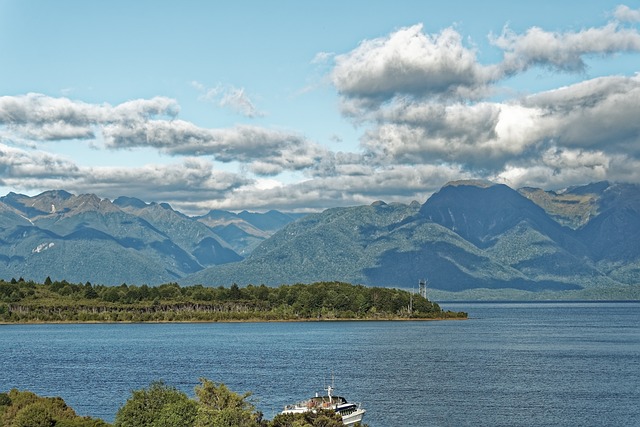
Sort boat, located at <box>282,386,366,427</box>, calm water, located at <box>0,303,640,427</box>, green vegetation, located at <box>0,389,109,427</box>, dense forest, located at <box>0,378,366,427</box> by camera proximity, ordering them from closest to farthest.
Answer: dense forest, located at <box>0,378,366,427</box>
green vegetation, located at <box>0,389,109,427</box>
boat, located at <box>282,386,366,427</box>
calm water, located at <box>0,303,640,427</box>

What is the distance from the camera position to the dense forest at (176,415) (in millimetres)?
76000

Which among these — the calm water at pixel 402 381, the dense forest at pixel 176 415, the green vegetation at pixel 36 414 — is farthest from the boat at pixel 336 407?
the green vegetation at pixel 36 414

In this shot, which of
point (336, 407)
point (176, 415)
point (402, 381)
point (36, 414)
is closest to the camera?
point (36, 414)

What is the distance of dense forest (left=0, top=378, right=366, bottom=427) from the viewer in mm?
76000

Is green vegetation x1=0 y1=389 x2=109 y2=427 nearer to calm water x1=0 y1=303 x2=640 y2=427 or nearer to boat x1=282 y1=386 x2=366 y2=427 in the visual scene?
calm water x1=0 y1=303 x2=640 y2=427

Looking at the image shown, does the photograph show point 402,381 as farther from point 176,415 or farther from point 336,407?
point 176,415

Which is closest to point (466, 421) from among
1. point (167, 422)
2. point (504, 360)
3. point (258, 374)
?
point (167, 422)

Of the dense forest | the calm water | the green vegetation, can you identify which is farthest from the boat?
the green vegetation

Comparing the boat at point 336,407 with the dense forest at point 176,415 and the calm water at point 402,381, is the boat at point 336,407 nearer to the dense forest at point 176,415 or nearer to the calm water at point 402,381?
the calm water at point 402,381

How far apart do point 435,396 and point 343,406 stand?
30.0 metres

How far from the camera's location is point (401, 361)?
18112cm

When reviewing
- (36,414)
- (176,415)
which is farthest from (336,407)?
(36,414)

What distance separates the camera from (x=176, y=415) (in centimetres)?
7806

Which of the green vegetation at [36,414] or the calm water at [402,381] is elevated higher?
the green vegetation at [36,414]
